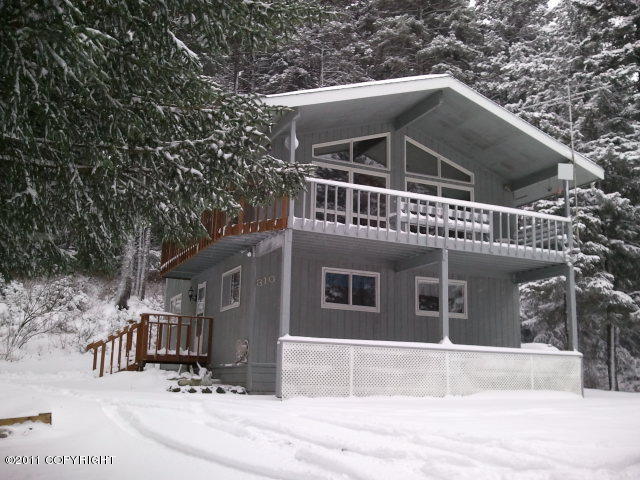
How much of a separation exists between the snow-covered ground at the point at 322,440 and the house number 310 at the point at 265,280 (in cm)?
436

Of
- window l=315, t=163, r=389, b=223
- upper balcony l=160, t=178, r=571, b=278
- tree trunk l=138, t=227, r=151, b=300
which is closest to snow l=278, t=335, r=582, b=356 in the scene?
upper balcony l=160, t=178, r=571, b=278

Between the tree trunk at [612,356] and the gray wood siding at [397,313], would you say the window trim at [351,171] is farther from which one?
the tree trunk at [612,356]

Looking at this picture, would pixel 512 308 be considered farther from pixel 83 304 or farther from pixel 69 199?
pixel 83 304

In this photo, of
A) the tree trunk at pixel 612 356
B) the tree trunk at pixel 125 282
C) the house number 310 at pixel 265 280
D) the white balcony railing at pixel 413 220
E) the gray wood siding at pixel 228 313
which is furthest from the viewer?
the tree trunk at pixel 125 282

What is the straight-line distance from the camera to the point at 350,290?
1500cm

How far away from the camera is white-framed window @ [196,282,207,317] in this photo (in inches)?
698

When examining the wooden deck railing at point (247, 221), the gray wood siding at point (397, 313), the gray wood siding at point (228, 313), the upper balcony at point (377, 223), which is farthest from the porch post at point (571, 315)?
the gray wood siding at point (228, 313)

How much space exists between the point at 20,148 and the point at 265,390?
28.7 ft

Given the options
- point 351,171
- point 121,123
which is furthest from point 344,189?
point 121,123

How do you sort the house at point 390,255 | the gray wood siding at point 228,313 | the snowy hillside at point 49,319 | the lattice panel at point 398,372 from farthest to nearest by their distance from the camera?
1. the snowy hillside at point 49,319
2. the gray wood siding at point 228,313
3. the house at point 390,255
4. the lattice panel at point 398,372

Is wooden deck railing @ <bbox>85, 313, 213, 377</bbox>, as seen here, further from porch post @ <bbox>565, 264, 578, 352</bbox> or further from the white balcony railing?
porch post @ <bbox>565, 264, 578, 352</bbox>

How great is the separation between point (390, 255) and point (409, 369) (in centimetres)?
350

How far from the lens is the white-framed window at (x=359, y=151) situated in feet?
50.3

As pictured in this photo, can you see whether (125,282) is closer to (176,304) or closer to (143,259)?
(143,259)
